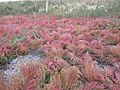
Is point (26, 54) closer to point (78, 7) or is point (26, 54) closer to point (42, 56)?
point (42, 56)

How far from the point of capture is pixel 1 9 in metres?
23.4

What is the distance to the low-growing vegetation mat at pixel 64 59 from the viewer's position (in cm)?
646

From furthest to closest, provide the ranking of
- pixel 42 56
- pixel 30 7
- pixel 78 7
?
pixel 30 7, pixel 78 7, pixel 42 56

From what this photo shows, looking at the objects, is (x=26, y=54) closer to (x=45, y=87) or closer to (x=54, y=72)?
(x=54, y=72)

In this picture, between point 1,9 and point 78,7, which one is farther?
point 1,9

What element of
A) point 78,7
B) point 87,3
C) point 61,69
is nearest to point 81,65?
point 61,69

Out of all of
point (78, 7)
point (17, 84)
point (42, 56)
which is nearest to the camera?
point (17, 84)

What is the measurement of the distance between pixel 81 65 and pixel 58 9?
14.0 m

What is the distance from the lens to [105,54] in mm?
8953

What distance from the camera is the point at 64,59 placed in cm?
838

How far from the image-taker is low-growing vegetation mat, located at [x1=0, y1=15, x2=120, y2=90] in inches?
254

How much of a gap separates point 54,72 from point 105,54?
238cm

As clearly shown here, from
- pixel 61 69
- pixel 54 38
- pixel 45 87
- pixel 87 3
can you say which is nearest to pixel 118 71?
pixel 61 69

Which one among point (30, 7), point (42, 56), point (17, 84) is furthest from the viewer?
point (30, 7)
